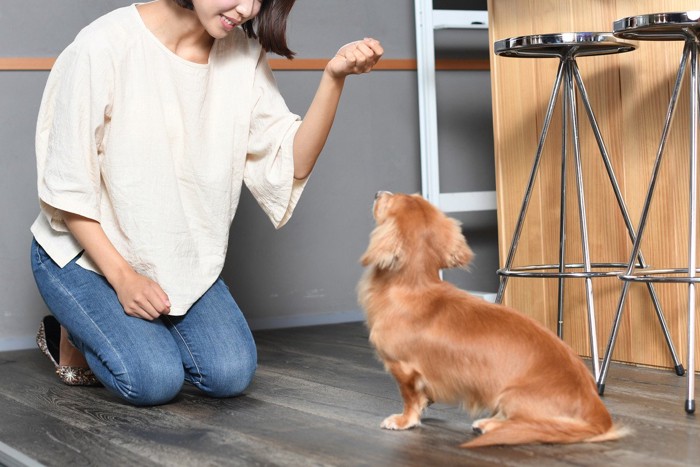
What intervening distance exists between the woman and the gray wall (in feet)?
3.75

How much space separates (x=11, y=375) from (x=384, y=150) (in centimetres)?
186

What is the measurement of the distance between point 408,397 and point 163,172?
0.86 metres

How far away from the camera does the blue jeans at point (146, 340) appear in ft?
7.45

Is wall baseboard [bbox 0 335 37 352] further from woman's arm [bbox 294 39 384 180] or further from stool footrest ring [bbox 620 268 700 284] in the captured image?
stool footrest ring [bbox 620 268 700 284]

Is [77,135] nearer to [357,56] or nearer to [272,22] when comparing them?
[272,22]

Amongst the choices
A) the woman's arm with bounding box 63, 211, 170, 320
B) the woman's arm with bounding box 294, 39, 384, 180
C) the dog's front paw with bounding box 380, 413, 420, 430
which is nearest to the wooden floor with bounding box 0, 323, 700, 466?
the dog's front paw with bounding box 380, 413, 420, 430

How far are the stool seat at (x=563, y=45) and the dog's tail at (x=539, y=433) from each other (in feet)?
3.70

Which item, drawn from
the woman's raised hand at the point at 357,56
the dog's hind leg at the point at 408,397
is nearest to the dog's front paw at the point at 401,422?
the dog's hind leg at the point at 408,397

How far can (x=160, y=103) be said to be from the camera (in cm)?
239

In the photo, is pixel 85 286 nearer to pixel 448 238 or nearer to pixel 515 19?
pixel 448 238

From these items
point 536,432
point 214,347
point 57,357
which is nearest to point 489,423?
point 536,432

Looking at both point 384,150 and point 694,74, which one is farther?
point 384,150

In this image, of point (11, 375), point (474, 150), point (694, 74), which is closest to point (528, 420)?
point (694, 74)

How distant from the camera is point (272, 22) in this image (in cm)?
235
